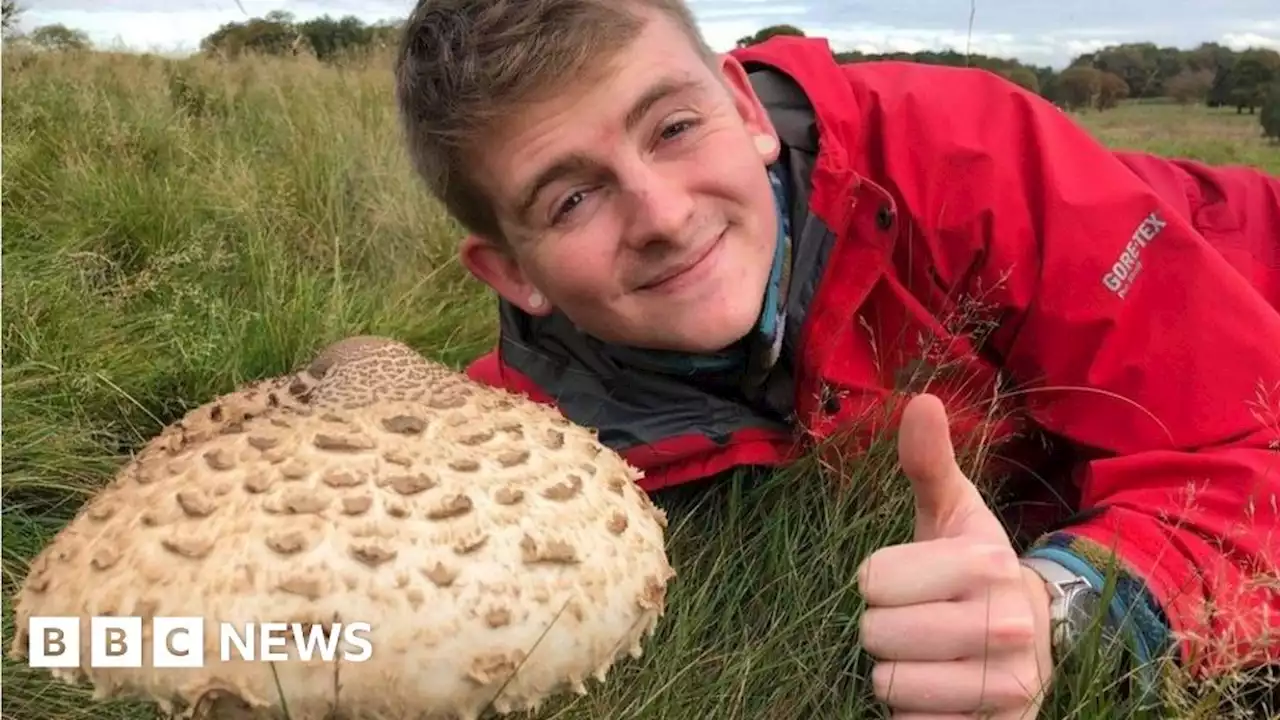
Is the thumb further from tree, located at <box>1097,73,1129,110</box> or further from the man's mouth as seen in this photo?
tree, located at <box>1097,73,1129,110</box>

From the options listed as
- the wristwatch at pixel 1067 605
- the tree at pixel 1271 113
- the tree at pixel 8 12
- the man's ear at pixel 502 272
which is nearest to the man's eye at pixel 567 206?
the man's ear at pixel 502 272

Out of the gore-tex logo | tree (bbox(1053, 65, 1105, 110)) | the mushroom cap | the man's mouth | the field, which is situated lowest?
the field

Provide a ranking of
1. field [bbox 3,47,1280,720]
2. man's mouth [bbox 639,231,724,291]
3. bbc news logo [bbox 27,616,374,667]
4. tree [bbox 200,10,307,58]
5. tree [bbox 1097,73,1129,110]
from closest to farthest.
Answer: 1. bbc news logo [bbox 27,616,374,667]
2. field [bbox 3,47,1280,720]
3. man's mouth [bbox 639,231,724,291]
4. tree [bbox 1097,73,1129,110]
5. tree [bbox 200,10,307,58]

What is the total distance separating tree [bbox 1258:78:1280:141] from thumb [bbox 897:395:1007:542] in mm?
9669

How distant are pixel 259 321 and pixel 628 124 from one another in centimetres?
155

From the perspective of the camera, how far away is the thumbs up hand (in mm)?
1724

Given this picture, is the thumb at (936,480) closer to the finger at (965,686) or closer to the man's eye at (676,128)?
the finger at (965,686)

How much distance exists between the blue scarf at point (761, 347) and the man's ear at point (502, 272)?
243 millimetres

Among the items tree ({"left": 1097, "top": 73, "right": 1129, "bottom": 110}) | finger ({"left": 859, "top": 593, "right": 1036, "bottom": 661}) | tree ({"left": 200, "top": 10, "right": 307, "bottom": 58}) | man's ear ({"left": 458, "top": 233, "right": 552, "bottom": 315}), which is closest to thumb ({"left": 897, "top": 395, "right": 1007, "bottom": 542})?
finger ({"left": 859, "top": 593, "right": 1036, "bottom": 661})

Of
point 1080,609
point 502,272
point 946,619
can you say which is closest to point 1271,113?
point 502,272

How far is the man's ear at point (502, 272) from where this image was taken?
266cm

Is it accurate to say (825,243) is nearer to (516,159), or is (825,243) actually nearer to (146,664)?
(516,159)

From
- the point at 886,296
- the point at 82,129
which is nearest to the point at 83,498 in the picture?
the point at 886,296

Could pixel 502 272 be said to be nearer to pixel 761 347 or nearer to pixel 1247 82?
pixel 761 347
